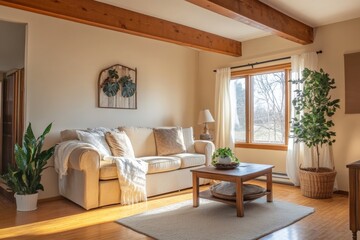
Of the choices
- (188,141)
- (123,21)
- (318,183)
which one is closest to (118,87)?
(123,21)

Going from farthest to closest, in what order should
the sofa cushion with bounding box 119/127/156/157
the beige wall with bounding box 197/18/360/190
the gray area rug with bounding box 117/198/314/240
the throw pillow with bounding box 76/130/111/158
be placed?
1. the sofa cushion with bounding box 119/127/156/157
2. the beige wall with bounding box 197/18/360/190
3. the throw pillow with bounding box 76/130/111/158
4. the gray area rug with bounding box 117/198/314/240

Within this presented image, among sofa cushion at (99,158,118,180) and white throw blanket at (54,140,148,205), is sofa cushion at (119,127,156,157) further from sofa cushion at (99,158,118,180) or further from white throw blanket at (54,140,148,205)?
sofa cushion at (99,158,118,180)

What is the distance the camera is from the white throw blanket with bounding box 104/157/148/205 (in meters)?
3.62

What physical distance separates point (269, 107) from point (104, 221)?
341 cm

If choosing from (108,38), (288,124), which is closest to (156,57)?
(108,38)

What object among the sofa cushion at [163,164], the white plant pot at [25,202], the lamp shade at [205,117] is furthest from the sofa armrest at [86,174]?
the lamp shade at [205,117]

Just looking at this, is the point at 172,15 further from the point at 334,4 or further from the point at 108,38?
the point at 334,4

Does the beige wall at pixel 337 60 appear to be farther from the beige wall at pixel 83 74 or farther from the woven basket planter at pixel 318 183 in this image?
the beige wall at pixel 83 74

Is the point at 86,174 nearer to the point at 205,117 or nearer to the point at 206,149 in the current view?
the point at 206,149

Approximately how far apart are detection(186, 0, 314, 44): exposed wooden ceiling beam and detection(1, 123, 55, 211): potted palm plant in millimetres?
2478

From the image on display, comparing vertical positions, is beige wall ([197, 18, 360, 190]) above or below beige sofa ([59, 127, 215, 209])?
above

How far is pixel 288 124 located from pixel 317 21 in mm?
1626

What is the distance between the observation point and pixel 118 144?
4.04m

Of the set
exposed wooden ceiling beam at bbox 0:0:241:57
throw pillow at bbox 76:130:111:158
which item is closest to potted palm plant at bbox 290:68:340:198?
exposed wooden ceiling beam at bbox 0:0:241:57
